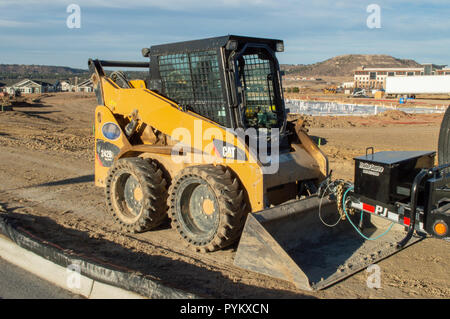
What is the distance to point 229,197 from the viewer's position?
5.25 m

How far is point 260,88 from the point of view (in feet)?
21.7

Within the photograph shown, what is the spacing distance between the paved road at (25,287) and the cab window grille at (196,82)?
9.69 ft

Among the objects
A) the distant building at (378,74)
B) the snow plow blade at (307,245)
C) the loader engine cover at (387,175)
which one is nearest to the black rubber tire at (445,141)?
the loader engine cover at (387,175)

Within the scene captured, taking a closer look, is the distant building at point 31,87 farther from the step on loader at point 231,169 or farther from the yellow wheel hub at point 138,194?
the yellow wheel hub at point 138,194

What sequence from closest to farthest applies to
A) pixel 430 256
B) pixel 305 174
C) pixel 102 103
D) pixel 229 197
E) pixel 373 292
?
pixel 373 292
pixel 229 197
pixel 430 256
pixel 305 174
pixel 102 103

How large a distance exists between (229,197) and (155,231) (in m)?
1.76

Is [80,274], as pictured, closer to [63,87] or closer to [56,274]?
[56,274]

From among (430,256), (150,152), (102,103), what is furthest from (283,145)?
(102,103)

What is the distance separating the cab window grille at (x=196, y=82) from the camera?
596cm

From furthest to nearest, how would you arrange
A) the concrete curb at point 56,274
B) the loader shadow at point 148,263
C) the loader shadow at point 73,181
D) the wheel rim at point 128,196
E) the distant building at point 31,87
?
the distant building at point 31,87 → the loader shadow at point 73,181 → the wheel rim at point 128,196 → the loader shadow at point 148,263 → the concrete curb at point 56,274

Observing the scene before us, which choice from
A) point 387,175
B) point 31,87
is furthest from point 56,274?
point 31,87

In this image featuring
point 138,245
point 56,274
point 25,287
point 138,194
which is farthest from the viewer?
point 138,194

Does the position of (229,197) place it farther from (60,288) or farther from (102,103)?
(102,103)

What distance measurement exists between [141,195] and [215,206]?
5.10 ft
